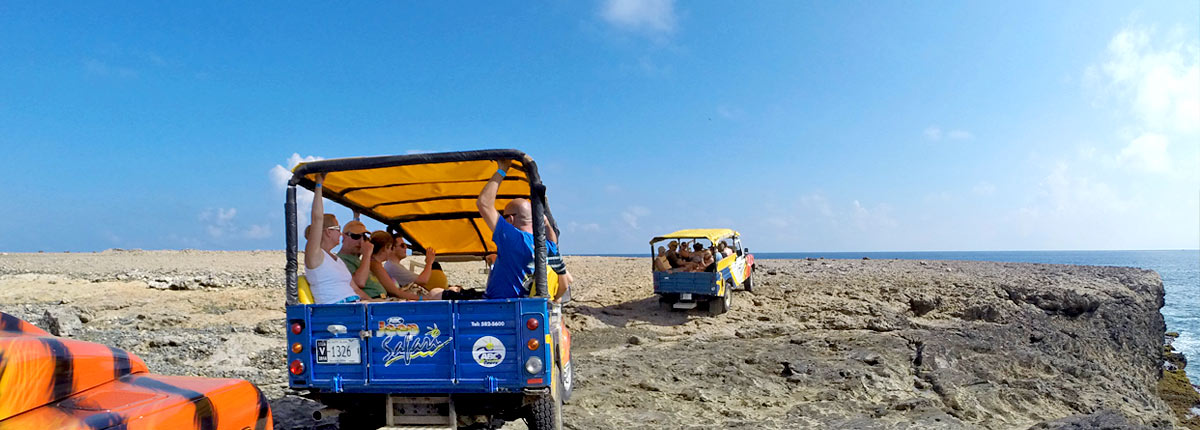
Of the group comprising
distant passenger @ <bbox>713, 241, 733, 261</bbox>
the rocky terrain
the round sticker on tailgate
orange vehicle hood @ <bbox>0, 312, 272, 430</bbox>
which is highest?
distant passenger @ <bbox>713, 241, 733, 261</bbox>

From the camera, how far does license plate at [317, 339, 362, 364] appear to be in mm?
4723

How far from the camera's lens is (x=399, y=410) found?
4773 millimetres

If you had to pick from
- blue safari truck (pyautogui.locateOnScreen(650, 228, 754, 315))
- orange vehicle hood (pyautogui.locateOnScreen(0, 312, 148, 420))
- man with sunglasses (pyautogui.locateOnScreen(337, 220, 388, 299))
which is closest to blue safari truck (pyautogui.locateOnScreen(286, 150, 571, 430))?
man with sunglasses (pyautogui.locateOnScreen(337, 220, 388, 299))

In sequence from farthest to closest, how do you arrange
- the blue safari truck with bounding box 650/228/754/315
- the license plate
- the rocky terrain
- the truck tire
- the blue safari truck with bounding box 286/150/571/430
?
the blue safari truck with bounding box 650/228/754/315
the rocky terrain
the truck tire
the license plate
the blue safari truck with bounding box 286/150/571/430

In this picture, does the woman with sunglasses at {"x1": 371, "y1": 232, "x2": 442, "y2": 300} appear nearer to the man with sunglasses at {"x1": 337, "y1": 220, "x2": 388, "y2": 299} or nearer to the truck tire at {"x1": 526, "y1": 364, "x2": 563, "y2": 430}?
the man with sunglasses at {"x1": 337, "y1": 220, "x2": 388, "y2": 299}

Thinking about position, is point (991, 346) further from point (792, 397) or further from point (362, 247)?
point (362, 247)

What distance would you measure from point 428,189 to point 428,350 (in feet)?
8.12

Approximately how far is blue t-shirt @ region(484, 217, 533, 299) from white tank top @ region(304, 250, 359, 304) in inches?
50.9

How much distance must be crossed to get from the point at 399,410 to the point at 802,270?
24.0 meters

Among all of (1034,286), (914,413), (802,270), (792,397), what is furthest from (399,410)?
(802,270)

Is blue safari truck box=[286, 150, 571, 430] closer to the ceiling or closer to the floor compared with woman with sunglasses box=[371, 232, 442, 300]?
closer to the floor

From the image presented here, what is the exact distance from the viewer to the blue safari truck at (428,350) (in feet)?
14.8

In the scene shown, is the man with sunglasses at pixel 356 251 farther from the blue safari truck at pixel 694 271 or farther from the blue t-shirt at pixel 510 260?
the blue safari truck at pixel 694 271

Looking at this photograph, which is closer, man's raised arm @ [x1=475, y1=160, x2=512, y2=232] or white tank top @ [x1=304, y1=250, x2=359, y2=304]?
man's raised arm @ [x1=475, y1=160, x2=512, y2=232]
